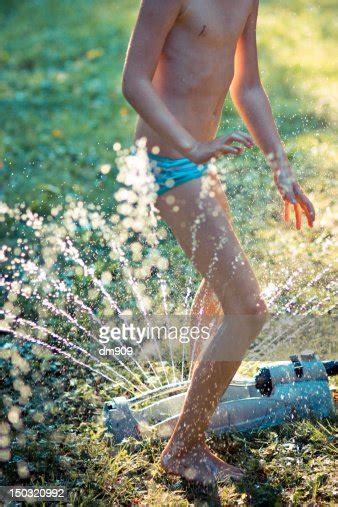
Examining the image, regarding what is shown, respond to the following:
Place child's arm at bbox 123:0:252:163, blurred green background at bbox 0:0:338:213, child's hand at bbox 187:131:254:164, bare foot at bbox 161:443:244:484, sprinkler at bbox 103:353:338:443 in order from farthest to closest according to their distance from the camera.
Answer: blurred green background at bbox 0:0:338:213 → sprinkler at bbox 103:353:338:443 → bare foot at bbox 161:443:244:484 → child's arm at bbox 123:0:252:163 → child's hand at bbox 187:131:254:164

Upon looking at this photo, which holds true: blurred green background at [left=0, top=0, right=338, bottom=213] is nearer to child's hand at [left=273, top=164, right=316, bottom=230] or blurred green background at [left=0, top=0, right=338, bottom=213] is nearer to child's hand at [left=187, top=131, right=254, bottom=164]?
child's hand at [left=273, top=164, right=316, bottom=230]

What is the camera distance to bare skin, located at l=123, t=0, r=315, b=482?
118 inches

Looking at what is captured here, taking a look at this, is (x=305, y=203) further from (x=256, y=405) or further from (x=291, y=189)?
(x=256, y=405)

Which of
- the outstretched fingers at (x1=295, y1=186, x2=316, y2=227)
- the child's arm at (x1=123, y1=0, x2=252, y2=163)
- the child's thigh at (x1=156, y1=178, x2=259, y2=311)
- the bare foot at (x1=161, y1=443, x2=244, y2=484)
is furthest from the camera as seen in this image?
the outstretched fingers at (x1=295, y1=186, x2=316, y2=227)

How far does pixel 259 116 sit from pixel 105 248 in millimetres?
2462

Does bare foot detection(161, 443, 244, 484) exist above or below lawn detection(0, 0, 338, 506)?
above

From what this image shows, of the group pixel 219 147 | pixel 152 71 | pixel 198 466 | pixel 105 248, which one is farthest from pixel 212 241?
pixel 105 248

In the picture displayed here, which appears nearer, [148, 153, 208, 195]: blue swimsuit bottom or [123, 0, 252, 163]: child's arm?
[123, 0, 252, 163]: child's arm

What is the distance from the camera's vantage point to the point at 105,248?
5.72 meters

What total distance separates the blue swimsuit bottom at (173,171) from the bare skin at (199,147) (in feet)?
0.07

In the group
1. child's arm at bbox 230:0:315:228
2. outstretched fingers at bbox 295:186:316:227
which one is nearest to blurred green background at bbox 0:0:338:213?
child's arm at bbox 230:0:315:228

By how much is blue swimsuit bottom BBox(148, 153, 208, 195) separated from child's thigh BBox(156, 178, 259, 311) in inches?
0.8

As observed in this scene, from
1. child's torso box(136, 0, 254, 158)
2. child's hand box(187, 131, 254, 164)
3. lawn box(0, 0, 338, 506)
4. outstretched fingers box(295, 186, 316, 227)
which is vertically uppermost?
child's torso box(136, 0, 254, 158)

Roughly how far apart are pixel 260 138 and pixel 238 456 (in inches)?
44.3
